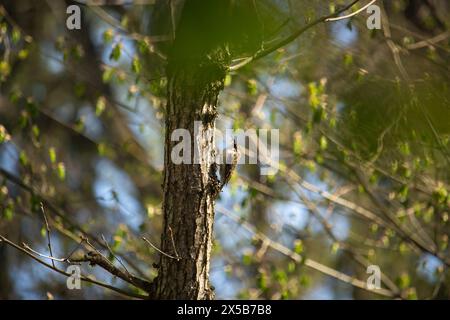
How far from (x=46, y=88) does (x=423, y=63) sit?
4.54 m

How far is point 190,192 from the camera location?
3.47 metres

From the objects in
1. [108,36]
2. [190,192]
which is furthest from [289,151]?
[190,192]

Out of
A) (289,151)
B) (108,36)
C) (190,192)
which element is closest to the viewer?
(190,192)

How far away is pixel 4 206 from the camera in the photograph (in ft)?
19.2

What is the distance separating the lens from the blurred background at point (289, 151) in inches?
219

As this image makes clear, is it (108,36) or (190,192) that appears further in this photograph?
(108,36)

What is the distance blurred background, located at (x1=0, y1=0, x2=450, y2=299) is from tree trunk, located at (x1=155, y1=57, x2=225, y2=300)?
3.16ft

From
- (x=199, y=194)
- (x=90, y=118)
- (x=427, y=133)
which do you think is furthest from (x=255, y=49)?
(x=90, y=118)

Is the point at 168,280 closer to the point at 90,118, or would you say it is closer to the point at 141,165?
the point at 141,165

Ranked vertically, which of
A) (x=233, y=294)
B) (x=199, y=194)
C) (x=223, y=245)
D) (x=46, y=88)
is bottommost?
(x=199, y=194)

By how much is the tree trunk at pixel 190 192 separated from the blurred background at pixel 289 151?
962mm

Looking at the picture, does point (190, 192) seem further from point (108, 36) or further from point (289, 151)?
point (289, 151)

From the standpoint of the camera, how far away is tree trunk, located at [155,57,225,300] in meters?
3.44

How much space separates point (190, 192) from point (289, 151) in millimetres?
3379
